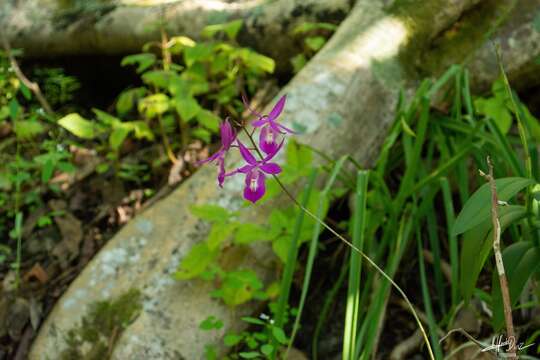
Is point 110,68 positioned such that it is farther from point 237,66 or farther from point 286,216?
point 286,216

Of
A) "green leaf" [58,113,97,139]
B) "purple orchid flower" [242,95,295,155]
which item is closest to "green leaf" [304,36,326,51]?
"green leaf" [58,113,97,139]

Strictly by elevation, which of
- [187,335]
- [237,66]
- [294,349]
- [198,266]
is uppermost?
[237,66]

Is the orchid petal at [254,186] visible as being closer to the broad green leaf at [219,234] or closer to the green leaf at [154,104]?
the broad green leaf at [219,234]

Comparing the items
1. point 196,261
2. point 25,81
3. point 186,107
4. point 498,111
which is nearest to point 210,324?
point 196,261

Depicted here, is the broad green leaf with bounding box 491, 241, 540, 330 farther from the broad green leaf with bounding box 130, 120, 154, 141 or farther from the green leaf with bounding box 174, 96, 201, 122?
the broad green leaf with bounding box 130, 120, 154, 141

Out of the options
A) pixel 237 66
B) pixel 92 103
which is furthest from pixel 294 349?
pixel 92 103

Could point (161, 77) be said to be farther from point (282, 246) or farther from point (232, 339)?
point (232, 339)

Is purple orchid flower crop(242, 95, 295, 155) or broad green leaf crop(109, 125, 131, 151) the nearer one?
purple orchid flower crop(242, 95, 295, 155)
